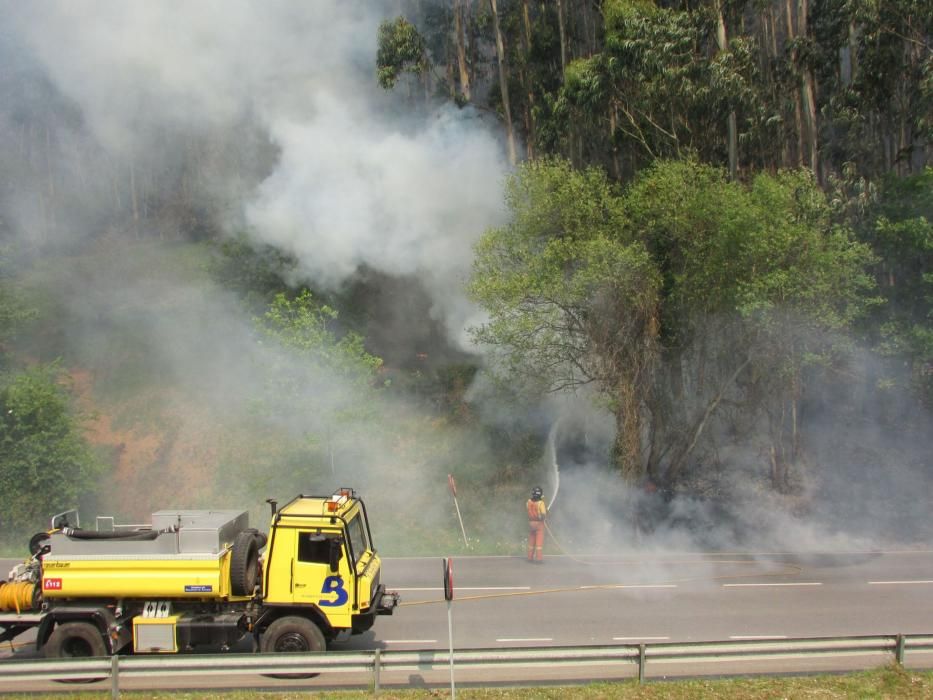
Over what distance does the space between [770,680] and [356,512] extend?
4827mm

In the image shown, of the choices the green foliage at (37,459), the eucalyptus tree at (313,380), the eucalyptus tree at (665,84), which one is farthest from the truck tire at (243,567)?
the eucalyptus tree at (665,84)

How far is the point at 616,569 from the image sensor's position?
46.3 feet

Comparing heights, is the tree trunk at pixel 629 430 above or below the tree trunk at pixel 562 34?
below

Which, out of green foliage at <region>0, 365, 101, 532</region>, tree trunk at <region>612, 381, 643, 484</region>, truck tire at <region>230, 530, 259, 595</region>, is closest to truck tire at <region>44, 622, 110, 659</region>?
truck tire at <region>230, 530, 259, 595</region>

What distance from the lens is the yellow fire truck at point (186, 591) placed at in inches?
332

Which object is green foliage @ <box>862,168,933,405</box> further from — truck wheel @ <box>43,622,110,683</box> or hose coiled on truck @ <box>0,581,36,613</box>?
hose coiled on truck @ <box>0,581,36,613</box>

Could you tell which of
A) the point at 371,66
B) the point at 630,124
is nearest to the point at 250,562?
the point at 630,124

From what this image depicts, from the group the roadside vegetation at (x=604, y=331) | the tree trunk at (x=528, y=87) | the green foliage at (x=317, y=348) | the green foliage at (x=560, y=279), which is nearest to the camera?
the green foliage at (x=560, y=279)

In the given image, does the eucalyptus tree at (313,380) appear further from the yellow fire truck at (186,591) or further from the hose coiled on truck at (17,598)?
the hose coiled on truck at (17,598)

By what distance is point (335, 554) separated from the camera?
8492mm

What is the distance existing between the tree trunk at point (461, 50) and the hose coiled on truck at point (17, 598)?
2104 centimetres

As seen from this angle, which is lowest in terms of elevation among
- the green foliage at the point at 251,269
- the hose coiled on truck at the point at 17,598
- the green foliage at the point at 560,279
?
the hose coiled on truck at the point at 17,598

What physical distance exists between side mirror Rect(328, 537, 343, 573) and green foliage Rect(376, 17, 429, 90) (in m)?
18.3

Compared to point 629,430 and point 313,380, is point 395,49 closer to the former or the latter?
point 313,380
